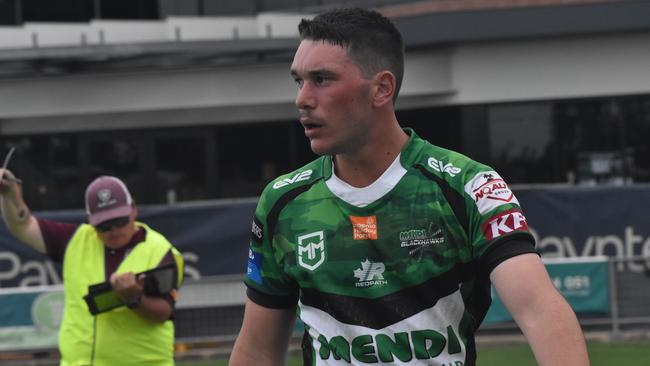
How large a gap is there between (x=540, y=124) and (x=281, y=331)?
766 inches

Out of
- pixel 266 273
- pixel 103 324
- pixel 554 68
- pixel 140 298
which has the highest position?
pixel 266 273

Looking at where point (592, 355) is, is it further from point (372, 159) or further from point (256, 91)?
point (256, 91)

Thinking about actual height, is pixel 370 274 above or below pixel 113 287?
above

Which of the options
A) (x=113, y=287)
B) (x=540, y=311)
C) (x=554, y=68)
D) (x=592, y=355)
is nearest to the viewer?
(x=540, y=311)

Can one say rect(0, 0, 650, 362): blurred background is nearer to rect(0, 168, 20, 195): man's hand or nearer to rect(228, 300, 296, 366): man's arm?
rect(0, 168, 20, 195): man's hand

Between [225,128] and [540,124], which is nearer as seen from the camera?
[540,124]

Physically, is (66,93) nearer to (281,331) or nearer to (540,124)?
(540,124)

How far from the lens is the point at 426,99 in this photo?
23547 mm

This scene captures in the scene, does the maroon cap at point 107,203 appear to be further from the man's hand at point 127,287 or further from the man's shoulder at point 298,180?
the man's shoulder at point 298,180

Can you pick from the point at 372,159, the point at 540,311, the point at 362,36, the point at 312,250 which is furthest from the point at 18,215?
the point at 540,311

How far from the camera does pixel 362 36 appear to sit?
3.71m

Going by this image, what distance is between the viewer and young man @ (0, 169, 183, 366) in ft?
24.5

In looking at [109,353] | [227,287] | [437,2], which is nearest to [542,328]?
[109,353]

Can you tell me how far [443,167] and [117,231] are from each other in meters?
4.20
